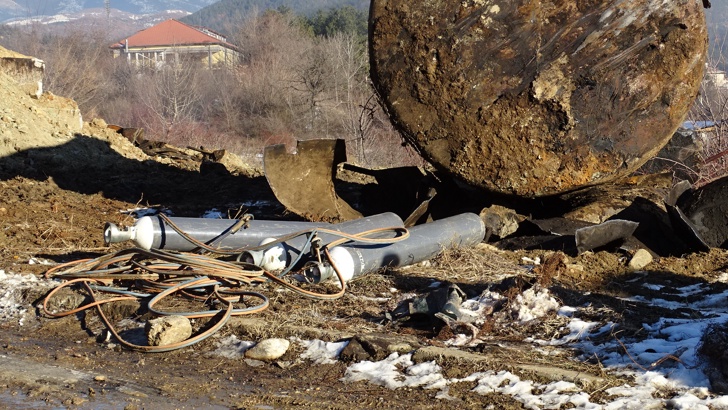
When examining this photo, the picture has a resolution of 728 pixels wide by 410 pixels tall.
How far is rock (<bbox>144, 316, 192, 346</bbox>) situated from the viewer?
207 inches

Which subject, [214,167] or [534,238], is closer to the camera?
[534,238]

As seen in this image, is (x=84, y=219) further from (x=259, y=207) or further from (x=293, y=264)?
(x=293, y=264)

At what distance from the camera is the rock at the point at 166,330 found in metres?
5.27

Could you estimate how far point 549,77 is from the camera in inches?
296

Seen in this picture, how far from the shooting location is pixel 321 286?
654cm

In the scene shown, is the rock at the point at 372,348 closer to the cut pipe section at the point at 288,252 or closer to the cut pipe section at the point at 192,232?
the cut pipe section at the point at 288,252

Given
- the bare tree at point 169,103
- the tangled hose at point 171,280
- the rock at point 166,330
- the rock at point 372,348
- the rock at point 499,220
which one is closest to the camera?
the rock at point 372,348

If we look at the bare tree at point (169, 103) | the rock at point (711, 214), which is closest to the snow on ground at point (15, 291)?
the rock at point (711, 214)

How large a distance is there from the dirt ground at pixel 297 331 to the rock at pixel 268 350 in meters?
0.06

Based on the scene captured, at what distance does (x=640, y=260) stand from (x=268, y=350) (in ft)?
12.1

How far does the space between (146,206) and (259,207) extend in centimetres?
142

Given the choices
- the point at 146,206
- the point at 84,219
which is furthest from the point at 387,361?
the point at 146,206

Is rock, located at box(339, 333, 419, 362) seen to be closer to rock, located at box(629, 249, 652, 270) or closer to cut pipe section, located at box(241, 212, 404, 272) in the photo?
cut pipe section, located at box(241, 212, 404, 272)

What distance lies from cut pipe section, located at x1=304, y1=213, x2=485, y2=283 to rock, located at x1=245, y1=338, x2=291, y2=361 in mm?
1259
